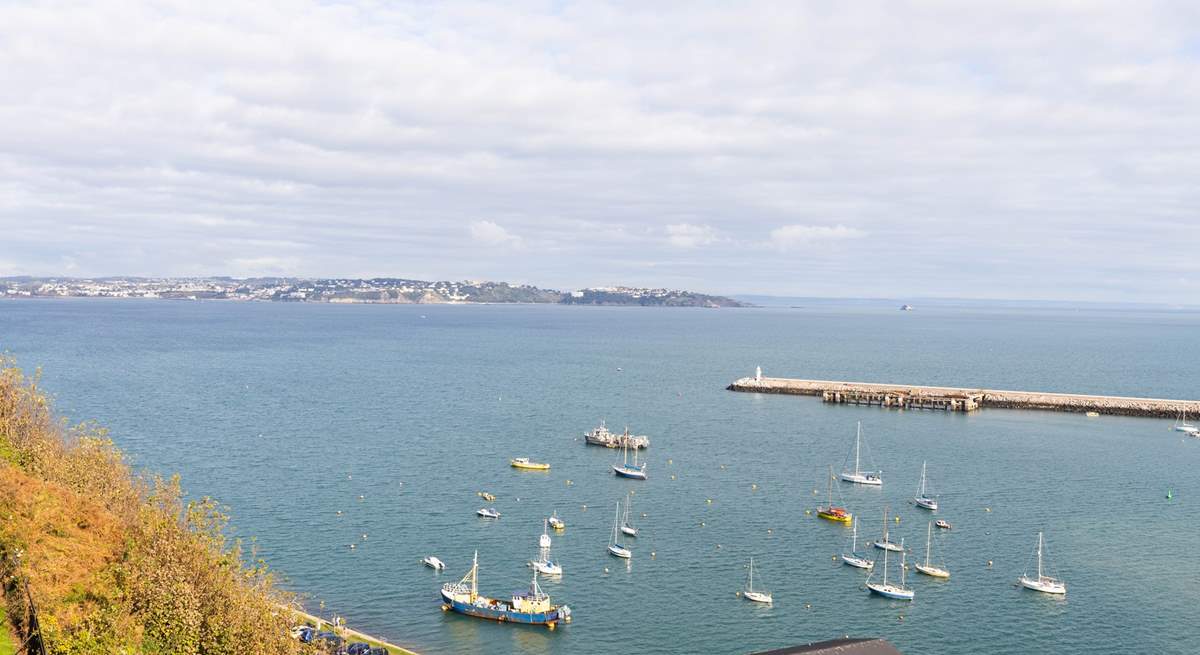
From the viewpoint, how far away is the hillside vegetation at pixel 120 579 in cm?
3381

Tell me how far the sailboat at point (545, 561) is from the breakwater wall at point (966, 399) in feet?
296

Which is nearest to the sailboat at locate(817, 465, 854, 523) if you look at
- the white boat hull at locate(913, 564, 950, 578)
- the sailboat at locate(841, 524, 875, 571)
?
the sailboat at locate(841, 524, 875, 571)

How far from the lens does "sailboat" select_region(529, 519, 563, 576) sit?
192 ft

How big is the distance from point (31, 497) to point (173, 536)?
8272 mm

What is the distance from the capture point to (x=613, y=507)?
75125mm

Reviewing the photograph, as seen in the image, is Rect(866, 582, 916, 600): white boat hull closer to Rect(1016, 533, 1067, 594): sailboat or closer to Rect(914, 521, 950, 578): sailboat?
Rect(914, 521, 950, 578): sailboat

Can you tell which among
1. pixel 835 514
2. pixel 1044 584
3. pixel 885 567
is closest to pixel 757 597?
pixel 885 567

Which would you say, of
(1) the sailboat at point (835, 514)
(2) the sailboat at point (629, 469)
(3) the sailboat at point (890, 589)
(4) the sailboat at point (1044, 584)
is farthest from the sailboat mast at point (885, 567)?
(2) the sailboat at point (629, 469)

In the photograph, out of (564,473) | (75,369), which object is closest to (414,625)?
(564,473)

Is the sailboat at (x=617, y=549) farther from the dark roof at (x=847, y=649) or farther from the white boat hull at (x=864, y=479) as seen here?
the white boat hull at (x=864, y=479)

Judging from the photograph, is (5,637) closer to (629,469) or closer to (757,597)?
(757,597)

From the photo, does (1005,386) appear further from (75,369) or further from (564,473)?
(75,369)

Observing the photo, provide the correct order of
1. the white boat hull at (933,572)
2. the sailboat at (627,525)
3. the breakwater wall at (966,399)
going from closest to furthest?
the white boat hull at (933,572) → the sailboat at (627,525) → the breakwater wall at (966,399)

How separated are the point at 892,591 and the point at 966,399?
89294mm
